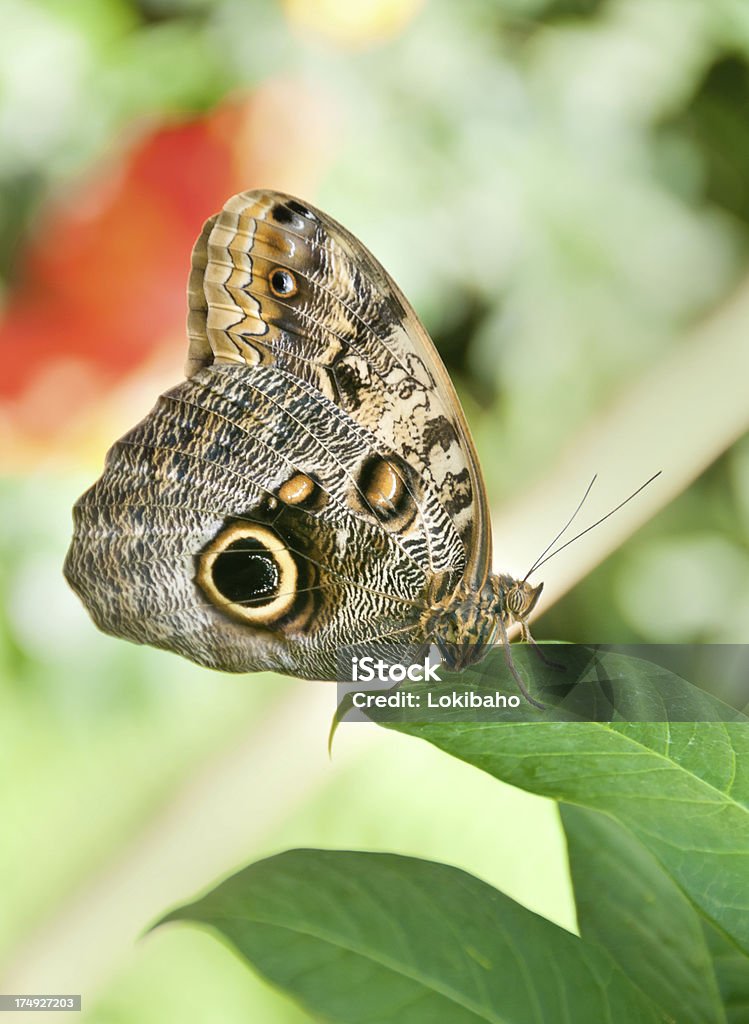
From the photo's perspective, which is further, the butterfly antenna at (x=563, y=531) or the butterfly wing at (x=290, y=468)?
the butterfly antenna at (x=563, y=531)

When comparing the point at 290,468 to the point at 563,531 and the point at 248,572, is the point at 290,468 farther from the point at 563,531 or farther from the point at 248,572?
the point at 563,531

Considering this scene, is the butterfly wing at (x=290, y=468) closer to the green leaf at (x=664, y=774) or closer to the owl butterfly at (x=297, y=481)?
the owl butterfly at (x=297, y=481)

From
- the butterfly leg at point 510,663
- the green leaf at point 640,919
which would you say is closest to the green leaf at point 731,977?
the green leaf at point 640,919

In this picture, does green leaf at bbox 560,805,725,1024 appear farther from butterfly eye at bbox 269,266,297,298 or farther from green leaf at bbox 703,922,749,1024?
butterfly eye at bbox 269,266,297,298

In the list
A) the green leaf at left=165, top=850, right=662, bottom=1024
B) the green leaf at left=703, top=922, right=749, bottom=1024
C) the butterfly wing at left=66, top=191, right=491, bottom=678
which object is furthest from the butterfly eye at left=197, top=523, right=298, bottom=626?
the green leaf at left=703, top=922, right=749, bottom=1024

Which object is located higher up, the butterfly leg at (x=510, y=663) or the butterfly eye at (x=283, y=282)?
the butterfly eye at (x=283, y=282)

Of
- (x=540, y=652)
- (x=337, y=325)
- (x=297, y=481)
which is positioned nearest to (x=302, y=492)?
(x=297, y=481)

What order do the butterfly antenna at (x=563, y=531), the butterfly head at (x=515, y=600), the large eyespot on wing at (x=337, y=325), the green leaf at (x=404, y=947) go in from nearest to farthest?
1. the green leaf at (x=404, y=947)
2. the large eyespot on wing at (x=337, y=325)
3. the butterfly head at (x=515, y=600)
4. the butterfly antenna at (x=563, y=531)
